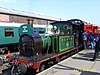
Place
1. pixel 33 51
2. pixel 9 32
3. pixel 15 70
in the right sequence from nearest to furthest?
pixel 15 70 → pixel 33 51 → pixel 9 32

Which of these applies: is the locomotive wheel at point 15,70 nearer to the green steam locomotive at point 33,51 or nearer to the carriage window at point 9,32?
the green steam locomotive at point 33,51

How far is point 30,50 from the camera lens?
8445 mm

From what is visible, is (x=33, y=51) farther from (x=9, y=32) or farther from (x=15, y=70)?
(x=9, y=32)

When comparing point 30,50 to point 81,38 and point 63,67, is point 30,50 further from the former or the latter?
point 81,38

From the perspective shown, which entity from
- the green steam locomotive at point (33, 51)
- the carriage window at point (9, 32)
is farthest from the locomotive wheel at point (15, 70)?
the carriage window at point (9, 32)

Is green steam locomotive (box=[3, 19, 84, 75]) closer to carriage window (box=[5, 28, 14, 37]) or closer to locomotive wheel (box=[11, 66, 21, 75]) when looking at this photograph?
locomotive wheel (box=[11, 66, 21, 75])

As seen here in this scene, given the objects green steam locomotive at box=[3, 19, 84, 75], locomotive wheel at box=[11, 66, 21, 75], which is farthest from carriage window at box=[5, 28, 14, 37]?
locomotive wheel at box=[11, 66, 21, 75]

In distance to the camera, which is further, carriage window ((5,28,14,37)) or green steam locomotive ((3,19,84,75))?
carriage window ((5,28,14,37))

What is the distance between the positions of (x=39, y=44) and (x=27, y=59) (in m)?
1.04

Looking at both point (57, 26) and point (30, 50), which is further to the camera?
point (57, 26)

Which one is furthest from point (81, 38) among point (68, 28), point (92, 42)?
point (68, 28)

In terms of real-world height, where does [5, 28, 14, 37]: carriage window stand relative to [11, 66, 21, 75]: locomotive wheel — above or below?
above

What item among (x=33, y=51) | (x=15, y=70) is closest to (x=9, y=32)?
(x=33, y=51)

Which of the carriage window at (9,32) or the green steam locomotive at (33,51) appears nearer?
the green steam locomotive at (33,51)
